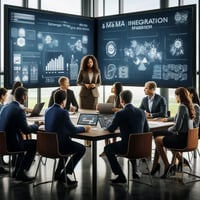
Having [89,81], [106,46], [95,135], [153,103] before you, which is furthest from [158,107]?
[106,46]

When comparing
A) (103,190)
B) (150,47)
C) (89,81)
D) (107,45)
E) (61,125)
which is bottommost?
(103,190)

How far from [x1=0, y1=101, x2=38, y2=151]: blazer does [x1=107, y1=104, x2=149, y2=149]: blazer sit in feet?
3.71

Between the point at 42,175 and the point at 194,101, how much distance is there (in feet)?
8.26

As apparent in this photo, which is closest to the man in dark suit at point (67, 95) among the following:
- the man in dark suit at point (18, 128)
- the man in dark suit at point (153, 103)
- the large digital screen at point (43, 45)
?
the man in dark suit at point (153, 103)

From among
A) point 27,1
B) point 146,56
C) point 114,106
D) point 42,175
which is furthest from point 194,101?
point 27,1

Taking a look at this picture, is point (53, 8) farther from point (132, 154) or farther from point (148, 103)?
point (132, 154)

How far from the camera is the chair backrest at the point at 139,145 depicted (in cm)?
604

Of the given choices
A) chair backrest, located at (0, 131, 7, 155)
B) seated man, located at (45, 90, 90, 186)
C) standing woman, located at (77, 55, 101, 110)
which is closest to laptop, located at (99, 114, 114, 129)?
seated man, located at (45, 90, 90, 186)

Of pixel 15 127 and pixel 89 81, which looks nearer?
pixel 15 127

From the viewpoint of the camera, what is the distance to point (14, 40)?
9.47 meters

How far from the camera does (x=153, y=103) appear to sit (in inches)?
305

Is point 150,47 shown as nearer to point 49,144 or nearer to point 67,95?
point 67,95

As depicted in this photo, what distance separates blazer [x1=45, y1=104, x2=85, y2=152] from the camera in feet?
19.9

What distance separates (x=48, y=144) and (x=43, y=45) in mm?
4398
